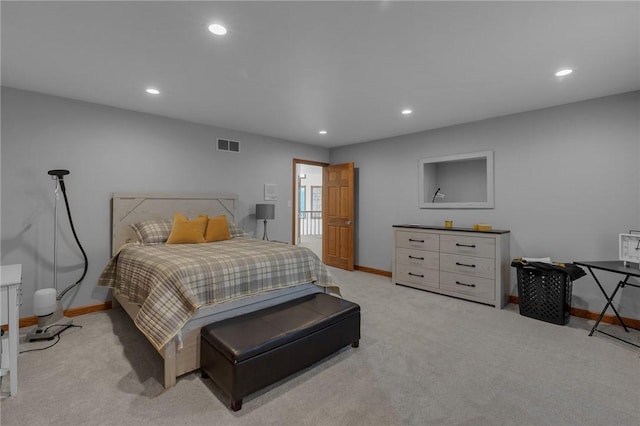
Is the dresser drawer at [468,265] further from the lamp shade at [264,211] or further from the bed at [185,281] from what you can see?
the lamp shade at [264,211]

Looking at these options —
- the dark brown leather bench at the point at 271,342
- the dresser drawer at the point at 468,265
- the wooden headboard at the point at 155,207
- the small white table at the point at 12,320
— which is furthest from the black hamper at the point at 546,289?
the small white table at the point at 12,320

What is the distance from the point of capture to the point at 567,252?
353cm

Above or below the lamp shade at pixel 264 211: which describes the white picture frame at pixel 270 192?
above

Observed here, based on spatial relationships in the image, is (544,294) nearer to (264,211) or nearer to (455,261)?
(455,261)

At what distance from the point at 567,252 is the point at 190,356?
4.10 metres

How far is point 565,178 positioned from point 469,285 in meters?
1.68

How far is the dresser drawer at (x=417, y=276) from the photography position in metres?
4.28

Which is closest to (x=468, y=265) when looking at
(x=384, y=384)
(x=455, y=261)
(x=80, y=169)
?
(x=455, y=261)

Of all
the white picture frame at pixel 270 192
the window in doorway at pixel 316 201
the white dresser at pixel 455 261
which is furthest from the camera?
the window in doorway at pixel 316 201

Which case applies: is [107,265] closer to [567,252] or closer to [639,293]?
[567,252]

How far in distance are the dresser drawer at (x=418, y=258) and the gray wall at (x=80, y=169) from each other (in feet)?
9.74

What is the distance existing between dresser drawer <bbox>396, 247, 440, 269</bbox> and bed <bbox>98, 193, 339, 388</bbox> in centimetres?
188

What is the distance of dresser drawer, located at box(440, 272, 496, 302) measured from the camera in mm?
3756

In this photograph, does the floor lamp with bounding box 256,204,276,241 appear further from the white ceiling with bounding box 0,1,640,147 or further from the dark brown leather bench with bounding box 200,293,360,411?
the dark brown leather bench with bounding box 200,293,360,411
